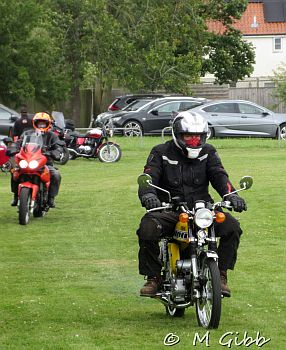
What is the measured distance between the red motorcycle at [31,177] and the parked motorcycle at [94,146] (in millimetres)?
13772

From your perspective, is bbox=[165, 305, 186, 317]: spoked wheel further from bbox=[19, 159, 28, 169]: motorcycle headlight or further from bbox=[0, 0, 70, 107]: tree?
bbox=[0, 0, 70, 107]: tree

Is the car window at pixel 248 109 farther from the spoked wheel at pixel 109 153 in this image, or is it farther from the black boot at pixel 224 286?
the black boot at pixel 224 286

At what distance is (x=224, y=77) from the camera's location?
6662 cm

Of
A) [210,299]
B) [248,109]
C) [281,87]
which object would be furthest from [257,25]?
[210,299]

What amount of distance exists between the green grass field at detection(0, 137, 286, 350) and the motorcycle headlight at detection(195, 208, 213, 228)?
797mm

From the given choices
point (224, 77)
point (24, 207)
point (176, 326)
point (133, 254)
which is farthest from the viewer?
point (224, 77)

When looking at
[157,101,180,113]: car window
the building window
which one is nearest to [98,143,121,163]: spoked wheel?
[157,101,180,113]: car window

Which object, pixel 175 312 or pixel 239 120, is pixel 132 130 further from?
pixel 175 312

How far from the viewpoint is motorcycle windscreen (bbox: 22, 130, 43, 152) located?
17766mm

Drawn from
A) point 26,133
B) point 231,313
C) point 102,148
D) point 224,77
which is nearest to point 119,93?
point 224,77

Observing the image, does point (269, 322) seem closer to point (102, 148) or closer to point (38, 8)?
point (102, 148)

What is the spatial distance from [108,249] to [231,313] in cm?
473

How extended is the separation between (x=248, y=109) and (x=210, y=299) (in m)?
32.6

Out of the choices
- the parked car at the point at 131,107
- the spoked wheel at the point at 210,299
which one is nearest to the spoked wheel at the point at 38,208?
the spoked wheel at the point at 210,299
